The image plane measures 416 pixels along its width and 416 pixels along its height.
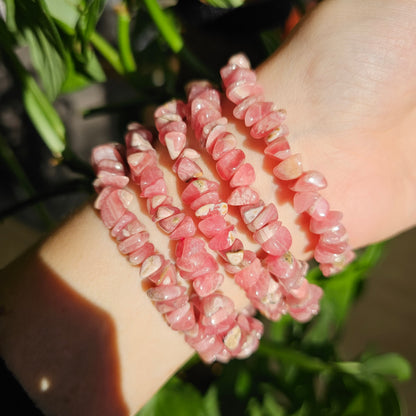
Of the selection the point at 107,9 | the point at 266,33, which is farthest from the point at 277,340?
the point at 107,9

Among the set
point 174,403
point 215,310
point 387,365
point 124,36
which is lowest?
point 387,365

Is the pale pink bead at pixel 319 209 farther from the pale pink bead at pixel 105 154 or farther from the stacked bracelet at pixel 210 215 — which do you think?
the pale pink bead at pixel 105 154

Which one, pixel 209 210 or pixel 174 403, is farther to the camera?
pixel 174 403

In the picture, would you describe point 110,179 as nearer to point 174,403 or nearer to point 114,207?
point 114,207

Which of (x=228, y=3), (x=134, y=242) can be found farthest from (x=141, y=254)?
(x=228, y=3)

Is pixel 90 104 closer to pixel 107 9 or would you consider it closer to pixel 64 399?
pixel 107 9

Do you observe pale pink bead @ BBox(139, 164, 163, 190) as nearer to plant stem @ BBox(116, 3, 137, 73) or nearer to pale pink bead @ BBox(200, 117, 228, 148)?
pale pink bead @ BBox(200, 117, 228, 148)
